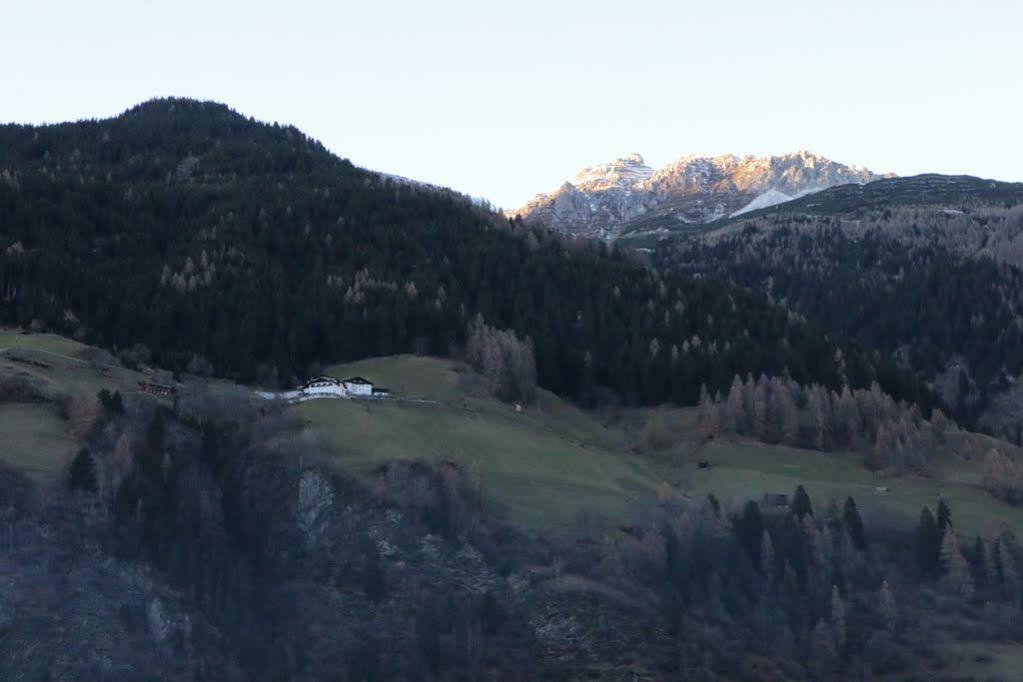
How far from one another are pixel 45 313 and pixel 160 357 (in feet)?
39.9

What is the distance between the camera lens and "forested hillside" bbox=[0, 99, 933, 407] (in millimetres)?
148125

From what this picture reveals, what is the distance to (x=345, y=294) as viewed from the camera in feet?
533

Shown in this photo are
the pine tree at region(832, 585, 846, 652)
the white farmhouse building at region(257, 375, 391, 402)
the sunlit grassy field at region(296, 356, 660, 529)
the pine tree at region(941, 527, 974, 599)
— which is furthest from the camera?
the white farmhouse building at region(257, 375, 391, 402)

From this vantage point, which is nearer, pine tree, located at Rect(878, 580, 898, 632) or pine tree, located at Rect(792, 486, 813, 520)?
pine tree, located at Rect(878, 580, 898, 632)

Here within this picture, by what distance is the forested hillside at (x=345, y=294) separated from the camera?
486ft

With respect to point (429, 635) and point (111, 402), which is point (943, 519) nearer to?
point (429, 635)

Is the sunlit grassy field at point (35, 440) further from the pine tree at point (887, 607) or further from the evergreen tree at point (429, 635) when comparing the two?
the pine tree at point (887, 607)

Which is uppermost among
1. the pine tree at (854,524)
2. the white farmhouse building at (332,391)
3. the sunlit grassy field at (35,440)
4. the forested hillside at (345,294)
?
the forested hillside at (345,294)

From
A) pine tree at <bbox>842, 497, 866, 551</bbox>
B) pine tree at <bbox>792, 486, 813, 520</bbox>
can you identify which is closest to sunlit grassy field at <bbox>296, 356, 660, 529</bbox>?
pine tree at <bbox>792, 486, 813, 520</bbox>

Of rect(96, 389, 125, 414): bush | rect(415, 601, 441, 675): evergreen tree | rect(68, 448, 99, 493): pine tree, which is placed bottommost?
rect(415, 601, 441, 675): evergreen tree

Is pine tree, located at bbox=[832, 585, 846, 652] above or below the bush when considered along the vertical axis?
below

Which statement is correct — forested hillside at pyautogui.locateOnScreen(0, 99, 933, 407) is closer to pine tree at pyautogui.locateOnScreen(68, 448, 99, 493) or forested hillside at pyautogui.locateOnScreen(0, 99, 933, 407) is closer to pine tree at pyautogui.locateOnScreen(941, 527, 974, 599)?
pine tree at pyautogui.locateOnScreen(941, 527, 974, 599)

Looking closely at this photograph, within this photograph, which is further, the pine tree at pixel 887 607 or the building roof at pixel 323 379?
the building roof at pixel 323 379

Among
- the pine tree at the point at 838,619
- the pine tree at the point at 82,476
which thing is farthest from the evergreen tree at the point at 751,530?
the pine tree at the point at 82,476
